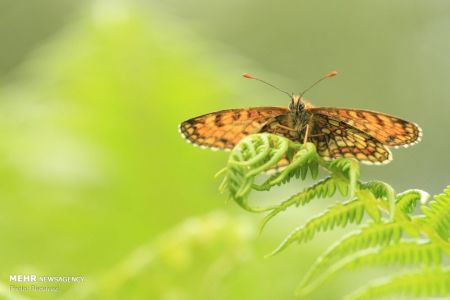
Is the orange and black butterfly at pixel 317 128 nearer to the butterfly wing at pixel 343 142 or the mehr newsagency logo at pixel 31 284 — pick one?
the butterfly wing at pixel 343 142

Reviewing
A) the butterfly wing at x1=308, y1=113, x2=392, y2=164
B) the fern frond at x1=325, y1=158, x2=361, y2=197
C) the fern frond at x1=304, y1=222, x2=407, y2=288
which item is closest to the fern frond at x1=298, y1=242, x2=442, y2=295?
the fern frond at x1=304, y1=222, x2=407, y2=288

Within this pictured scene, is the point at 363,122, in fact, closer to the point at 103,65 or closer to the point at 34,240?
the point at 34,240

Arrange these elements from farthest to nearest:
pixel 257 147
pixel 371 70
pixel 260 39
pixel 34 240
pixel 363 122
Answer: pixel 260 39 < pixel 371 70 < pixel 34 240 < pixel 363 122 < pixel 257 147

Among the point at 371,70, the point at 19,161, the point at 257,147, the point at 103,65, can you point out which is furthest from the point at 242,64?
the point at 371,70

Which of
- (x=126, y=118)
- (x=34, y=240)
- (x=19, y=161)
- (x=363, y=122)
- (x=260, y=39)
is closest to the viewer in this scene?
(x=363, y=122)

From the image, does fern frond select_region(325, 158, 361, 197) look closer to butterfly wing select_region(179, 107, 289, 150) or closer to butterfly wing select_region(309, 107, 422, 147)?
butterfly wing select_region(309, 107, 422, 147)

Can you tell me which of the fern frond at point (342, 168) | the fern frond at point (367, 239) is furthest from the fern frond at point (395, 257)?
the fern frond at point (342, 168)
